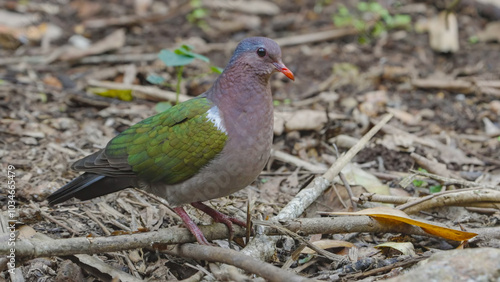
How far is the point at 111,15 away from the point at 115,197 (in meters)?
4.99

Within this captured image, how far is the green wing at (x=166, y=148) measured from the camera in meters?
3.69

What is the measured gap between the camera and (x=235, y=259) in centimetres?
298

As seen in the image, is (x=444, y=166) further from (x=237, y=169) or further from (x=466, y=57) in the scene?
(x=466, y=57)

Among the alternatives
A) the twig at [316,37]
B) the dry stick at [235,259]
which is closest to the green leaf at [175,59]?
the dry stick at [235,259]

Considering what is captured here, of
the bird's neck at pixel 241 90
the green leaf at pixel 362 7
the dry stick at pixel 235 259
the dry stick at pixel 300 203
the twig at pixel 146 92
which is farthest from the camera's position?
the green leaf at pixel 362 7

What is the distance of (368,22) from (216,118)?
5492 mm

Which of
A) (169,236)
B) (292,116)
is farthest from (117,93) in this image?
(169,236)

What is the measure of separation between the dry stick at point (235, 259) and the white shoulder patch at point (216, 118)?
0.76 meters

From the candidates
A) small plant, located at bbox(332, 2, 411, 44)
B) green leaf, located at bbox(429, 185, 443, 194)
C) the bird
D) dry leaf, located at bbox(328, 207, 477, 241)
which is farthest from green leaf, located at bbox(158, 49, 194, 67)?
small plant, located at bbox(332, 2, 411, 44)

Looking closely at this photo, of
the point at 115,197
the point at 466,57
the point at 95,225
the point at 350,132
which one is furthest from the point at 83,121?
the point at 466,57

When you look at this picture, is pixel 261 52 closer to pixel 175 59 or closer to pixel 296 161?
pixel 175 59

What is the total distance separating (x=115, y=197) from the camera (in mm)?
4488

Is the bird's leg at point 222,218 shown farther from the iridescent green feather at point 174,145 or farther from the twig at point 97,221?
the twig at point 97,221

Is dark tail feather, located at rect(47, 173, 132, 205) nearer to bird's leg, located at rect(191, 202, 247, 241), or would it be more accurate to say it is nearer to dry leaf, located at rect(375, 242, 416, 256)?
bird's leg, located at rect(191, 202, 247, 241)
